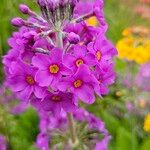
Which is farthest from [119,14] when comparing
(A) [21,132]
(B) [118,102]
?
(A) [21,132]

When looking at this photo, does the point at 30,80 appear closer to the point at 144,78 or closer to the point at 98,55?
the point at 98,55

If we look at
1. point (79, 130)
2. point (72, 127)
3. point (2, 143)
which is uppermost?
point (72, 127)

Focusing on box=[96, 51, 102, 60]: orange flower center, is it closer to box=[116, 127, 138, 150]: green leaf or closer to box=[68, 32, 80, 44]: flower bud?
box=[68, 32, 80, 44]: flower bud

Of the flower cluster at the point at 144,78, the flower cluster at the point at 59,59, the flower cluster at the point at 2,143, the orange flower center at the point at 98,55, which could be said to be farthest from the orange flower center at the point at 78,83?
the flower cluster at the point at 144,78

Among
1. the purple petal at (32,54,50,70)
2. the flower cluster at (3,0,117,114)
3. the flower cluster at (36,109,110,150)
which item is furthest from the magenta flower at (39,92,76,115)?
the flower cluster at (36,109,110,150)

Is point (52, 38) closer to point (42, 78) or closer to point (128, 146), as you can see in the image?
point (42, 78)

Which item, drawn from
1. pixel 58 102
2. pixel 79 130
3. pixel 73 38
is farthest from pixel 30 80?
pixel 79 130

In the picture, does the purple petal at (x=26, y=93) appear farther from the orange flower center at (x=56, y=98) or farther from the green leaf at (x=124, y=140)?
the green leaf at (x=124, y=140)
